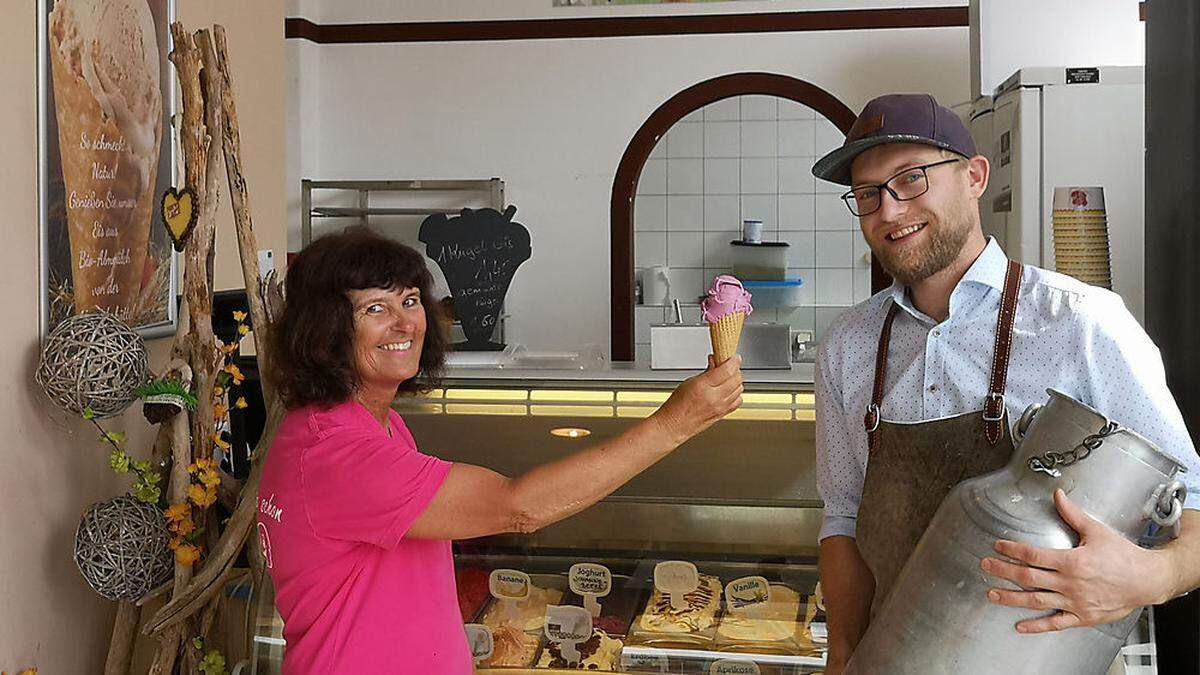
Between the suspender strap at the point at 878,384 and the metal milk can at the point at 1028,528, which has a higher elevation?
the suspender strap at the point at 878,384

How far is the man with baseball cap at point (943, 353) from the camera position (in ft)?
6.05

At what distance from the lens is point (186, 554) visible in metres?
2.88

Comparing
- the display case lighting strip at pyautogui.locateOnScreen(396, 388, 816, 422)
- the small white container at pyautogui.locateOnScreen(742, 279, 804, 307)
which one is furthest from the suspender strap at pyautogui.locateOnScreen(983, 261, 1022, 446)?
the small white container at pyautogui.locateOnScreen(742, 279, 804, 307)

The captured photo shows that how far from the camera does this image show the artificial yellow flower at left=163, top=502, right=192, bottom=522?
2902mm

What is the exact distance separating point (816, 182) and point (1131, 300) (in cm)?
353

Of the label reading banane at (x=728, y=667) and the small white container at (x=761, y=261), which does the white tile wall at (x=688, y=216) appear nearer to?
the small white container at (x=761, y=261)

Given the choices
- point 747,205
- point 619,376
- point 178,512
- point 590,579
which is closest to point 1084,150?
point 619,376

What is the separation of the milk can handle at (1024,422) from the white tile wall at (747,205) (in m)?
5.95

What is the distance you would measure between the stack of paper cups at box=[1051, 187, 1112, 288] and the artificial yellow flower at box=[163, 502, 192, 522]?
2.37 meters

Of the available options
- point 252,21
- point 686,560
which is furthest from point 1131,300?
point 252,21

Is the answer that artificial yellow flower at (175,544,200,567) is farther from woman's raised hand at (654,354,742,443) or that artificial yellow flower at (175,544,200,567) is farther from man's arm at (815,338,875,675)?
man's arm at (815,338,875,675)

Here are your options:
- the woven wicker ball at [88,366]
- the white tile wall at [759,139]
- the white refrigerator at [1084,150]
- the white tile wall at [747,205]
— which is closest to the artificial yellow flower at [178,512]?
the woven wicker ball at [88,366]

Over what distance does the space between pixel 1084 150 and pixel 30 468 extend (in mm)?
→ 3506

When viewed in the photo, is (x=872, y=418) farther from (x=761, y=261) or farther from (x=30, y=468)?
(x=761, y=261)
